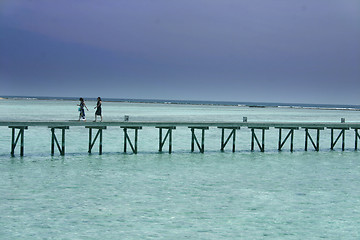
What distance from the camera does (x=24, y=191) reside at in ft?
60.6

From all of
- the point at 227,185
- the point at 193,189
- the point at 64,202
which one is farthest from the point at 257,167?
the point at 64,202

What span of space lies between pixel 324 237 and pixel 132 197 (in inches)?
290

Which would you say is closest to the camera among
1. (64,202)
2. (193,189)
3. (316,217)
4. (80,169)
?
(316,217)

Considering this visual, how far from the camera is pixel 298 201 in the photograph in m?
17.8

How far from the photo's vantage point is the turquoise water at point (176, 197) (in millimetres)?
13703

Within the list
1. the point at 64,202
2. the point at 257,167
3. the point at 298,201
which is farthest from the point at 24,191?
the point at 257,167

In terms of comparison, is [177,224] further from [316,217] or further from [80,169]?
[80,169]

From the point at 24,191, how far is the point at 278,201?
9.70 m

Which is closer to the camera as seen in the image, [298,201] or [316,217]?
[316,217]

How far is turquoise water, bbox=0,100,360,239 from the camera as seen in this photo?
1370 centimetres

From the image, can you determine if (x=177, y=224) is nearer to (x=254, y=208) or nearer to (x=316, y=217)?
(x=254, y=208)

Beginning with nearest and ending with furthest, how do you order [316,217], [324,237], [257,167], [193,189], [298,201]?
[324,237] < [316,217] < [298,201] < [193,189] < [257,167]

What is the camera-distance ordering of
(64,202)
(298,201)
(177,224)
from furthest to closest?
(298,201), (64,202), (177,224)

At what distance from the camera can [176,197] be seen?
18.1m
